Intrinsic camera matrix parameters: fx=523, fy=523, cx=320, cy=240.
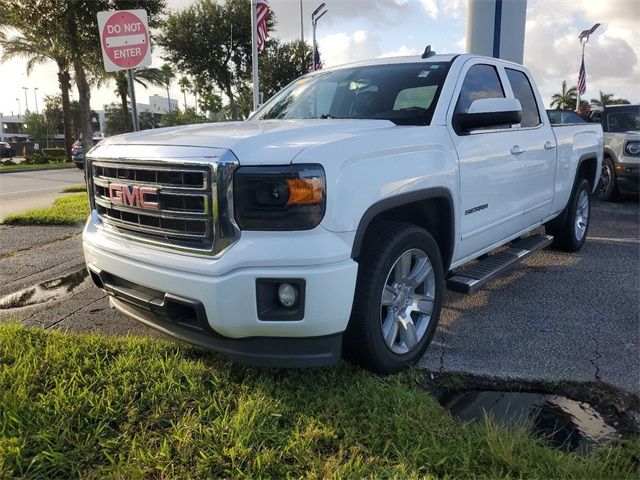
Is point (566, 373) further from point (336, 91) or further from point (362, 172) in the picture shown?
point (336, 91)

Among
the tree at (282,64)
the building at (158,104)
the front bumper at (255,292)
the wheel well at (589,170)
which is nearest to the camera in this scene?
the front bumper at (255,292)

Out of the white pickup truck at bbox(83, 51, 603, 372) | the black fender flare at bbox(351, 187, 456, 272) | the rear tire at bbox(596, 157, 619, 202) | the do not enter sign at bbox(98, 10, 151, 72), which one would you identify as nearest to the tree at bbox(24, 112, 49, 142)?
the do not enter sign at bbox(98, 10, 151, 72)

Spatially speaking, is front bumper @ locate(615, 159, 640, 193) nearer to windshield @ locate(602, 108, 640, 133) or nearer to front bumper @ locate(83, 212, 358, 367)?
windshield @ locate(602, 108, 640, 133)

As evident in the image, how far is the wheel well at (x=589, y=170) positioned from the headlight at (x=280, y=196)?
4.82 meters

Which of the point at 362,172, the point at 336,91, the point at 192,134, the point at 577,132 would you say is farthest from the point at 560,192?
the point at 192,134

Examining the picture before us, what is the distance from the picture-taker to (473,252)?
3.90 meters

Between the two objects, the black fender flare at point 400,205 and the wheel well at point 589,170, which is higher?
the black fender flare at point 400,205

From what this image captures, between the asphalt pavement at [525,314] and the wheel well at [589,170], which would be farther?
the wheel well at [589,170]

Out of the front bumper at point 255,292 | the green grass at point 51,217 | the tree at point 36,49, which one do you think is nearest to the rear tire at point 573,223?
the front bumper at point 255,292

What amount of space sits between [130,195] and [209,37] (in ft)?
94.7

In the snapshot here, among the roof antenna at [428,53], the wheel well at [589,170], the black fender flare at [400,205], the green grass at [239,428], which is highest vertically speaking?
the roof antenna at [428,53]

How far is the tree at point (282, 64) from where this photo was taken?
32006mm

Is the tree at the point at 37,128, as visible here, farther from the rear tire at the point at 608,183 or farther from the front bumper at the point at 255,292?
the front bumper at the point at 255,292

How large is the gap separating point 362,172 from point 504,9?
7.46 m
